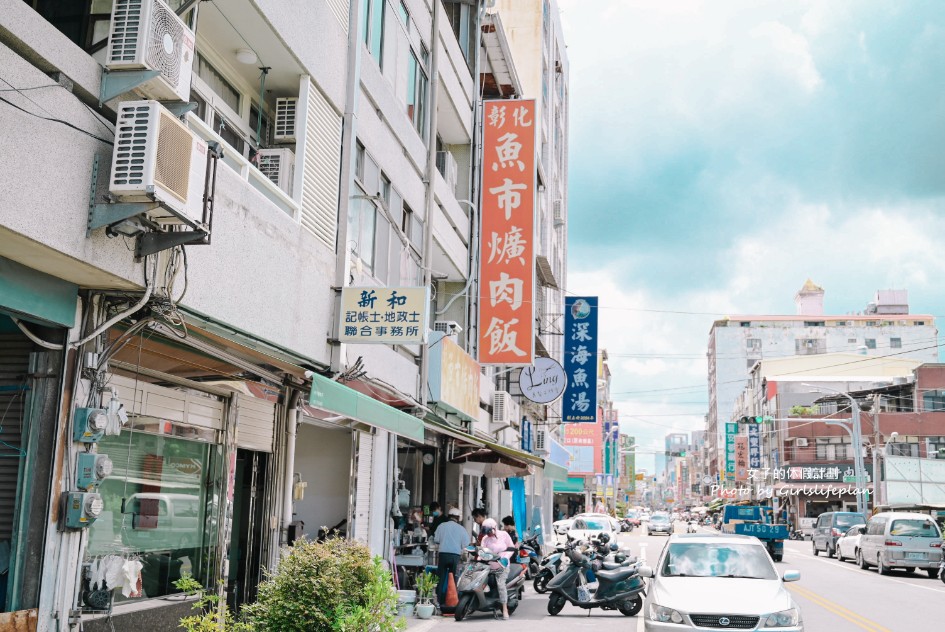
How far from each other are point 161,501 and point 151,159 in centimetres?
419

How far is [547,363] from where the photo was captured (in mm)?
26453

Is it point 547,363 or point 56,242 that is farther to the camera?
point 547,363

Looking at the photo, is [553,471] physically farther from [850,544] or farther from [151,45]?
[151,45]

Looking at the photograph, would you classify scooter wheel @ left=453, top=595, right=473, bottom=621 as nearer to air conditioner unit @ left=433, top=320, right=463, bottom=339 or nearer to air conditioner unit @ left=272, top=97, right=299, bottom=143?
air conditioner unit @ left=433, top=320, right=463, bottom=339

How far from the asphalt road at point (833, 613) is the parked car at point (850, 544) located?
6.74 metres

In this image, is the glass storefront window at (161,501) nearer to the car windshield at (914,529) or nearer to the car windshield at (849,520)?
the car windshield at (914,529)

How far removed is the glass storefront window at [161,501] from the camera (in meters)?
8.34

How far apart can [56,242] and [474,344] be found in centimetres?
1612

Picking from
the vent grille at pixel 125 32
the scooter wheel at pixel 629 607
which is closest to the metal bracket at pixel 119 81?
the vent grille at pixel 125 32

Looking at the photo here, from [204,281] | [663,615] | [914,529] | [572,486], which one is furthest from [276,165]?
[572,486]

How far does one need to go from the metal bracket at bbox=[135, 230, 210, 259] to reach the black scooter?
9.88 meters

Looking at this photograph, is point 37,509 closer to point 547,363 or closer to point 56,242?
point 56,242

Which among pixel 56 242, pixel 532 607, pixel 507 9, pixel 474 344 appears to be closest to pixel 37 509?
pixel 56 242

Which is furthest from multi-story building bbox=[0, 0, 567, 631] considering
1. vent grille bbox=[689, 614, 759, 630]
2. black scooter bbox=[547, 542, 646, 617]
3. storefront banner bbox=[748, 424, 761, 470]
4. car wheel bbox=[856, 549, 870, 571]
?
storefront banner bbox=[748, 424, 761, 470]
